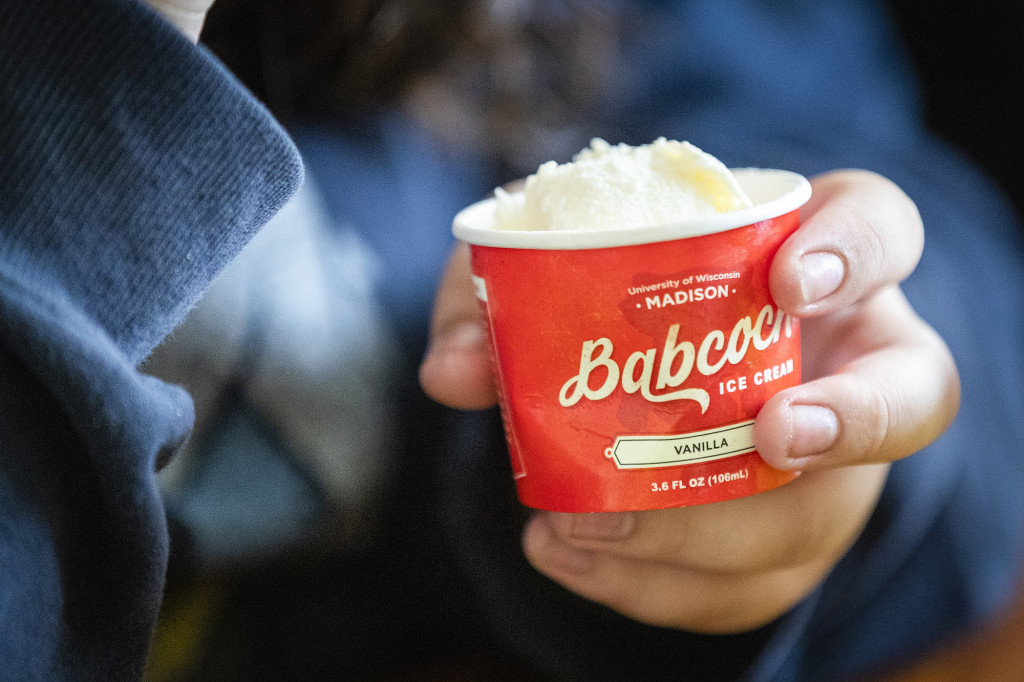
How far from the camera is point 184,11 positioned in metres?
0.54

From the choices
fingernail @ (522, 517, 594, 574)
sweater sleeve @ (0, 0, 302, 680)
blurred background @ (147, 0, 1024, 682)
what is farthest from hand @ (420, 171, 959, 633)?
sweater sleeve @ (0, 0, 302, 680)

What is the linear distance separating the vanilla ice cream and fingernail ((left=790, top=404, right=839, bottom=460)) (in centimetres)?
16

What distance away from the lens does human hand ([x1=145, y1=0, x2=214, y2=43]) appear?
0.53 m

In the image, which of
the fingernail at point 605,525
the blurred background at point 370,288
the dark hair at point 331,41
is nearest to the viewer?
the fingernail at point 605,525

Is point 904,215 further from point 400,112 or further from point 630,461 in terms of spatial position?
point 400,112

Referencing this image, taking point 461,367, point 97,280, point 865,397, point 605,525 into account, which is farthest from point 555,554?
point 97,280

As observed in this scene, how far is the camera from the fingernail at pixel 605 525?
692 mm

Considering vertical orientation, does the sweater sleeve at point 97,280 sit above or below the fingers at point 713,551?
above

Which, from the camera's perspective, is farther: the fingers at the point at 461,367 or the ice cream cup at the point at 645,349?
the fingers at the point at 461,367

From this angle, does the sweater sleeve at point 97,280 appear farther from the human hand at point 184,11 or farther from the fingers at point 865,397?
the fingers at point 865,397

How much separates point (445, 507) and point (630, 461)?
419mm

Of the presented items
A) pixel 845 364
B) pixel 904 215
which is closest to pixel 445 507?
pixel 845 364

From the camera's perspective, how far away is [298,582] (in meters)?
0.91

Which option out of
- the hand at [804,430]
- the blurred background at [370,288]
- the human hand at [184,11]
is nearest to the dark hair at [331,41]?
the blurred background at [370,288]
